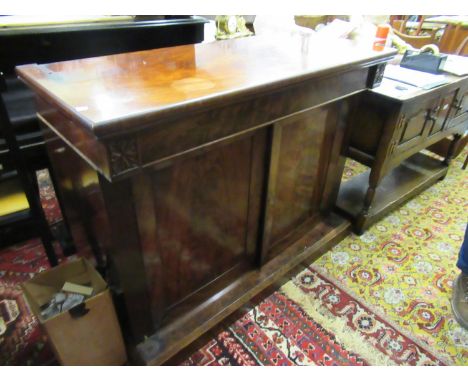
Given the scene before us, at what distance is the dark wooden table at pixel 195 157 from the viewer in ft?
2.52

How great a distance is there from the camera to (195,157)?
0.92 meters

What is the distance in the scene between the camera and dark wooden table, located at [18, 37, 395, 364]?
0.77 metres

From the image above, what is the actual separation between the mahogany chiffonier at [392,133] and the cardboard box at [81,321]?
1.13 metres

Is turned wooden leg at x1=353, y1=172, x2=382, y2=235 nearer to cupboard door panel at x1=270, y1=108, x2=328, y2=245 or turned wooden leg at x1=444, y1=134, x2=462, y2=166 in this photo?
cupboard door panel at x1=270, y1=108, x2=328, y2=245

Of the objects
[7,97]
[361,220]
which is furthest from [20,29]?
[361,220]

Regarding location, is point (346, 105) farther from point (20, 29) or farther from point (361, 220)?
point (20, 29)

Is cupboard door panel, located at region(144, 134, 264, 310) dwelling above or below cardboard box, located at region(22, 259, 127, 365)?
above

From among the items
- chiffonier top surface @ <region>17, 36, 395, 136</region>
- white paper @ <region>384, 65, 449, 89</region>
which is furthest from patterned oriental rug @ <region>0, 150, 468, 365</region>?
chiffonier top surface @ <region>17, 36, 395, 136</region>

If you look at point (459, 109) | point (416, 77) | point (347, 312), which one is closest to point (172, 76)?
point (347, 312)

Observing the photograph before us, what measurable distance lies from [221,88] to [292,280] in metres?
0.97

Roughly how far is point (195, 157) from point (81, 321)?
21.3 inches

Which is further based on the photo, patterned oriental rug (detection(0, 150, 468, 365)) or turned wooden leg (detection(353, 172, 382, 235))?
turned wooden leg (detection(353, 172, 382, 235))

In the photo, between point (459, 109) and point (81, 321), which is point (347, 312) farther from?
point (459, 109)

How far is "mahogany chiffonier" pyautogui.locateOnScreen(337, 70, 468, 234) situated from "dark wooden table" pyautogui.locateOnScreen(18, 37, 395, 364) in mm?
179
